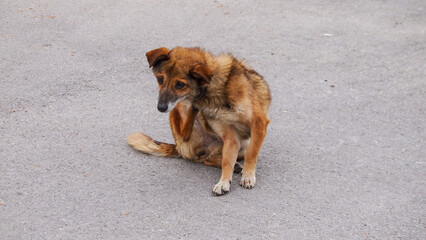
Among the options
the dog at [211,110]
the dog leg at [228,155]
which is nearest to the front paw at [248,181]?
the dog at [211,110]

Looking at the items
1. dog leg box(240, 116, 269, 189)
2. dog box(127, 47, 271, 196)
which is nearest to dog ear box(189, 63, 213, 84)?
dog box(127, 47, 271, 196)

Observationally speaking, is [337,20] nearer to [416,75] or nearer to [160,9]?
[416,75]

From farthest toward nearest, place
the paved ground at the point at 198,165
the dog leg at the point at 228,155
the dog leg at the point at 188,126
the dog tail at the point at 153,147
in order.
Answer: the dog tail at the point at 153,147 < the dog leg at the point at 188,126 < the dog leg at the point at 228,155 < the paved ground at the point at 198,165

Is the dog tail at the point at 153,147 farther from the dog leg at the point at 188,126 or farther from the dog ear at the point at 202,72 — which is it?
the dog ear at the point at 202,72

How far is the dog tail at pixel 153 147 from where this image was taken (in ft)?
18.7

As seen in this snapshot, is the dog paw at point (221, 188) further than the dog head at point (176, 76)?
Yes

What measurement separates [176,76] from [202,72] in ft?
0.79

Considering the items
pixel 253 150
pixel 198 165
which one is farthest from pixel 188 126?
pixel 253 150

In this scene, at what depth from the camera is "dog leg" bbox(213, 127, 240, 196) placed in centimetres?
519

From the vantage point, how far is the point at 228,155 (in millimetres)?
5414

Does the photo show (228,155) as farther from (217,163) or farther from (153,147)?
(153,147)

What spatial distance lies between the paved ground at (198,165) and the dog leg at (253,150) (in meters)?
0.11

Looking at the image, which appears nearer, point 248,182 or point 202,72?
point 202,72

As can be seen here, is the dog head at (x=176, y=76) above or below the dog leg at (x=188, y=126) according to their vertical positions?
above
